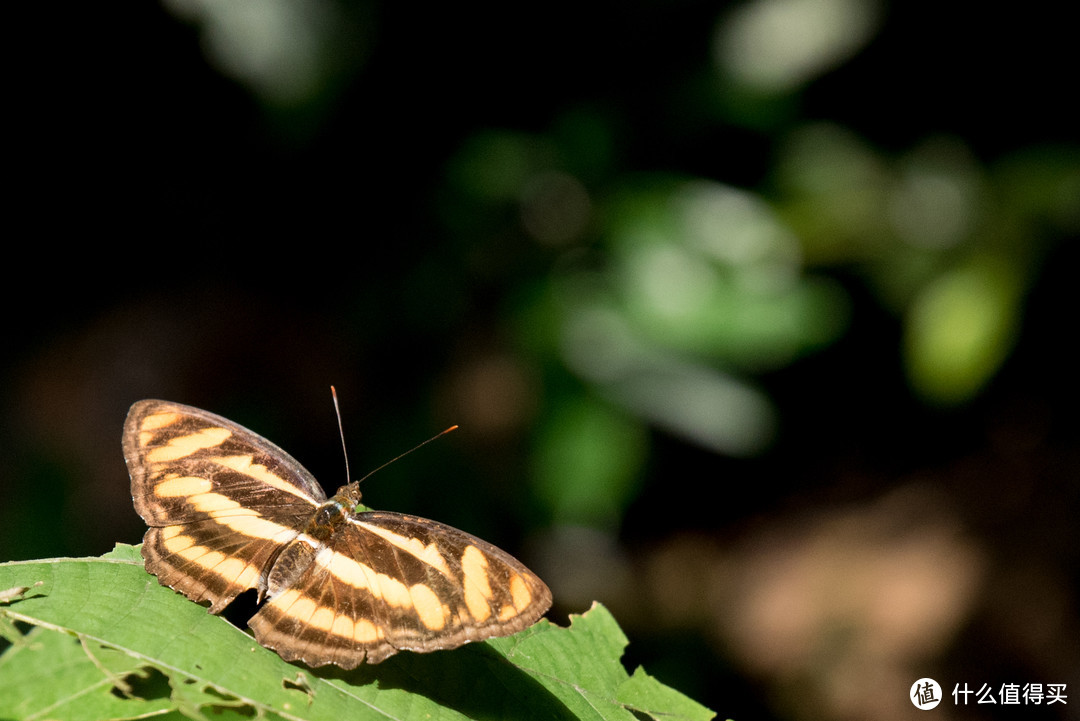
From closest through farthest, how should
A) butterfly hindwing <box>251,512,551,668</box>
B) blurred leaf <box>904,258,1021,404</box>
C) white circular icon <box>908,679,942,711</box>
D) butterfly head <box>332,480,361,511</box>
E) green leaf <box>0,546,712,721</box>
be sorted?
green leaf <box>0,546,712,721</box> < butterfly hindwing <box>251,512,551,668</box> < butterfly head <box>332,480,361,511</box> < blurred leaf <box>904,258,1021,404</box> < white circular icon <box>908,679,942,711</box>

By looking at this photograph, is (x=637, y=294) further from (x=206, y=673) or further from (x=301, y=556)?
(x=206, y=673)

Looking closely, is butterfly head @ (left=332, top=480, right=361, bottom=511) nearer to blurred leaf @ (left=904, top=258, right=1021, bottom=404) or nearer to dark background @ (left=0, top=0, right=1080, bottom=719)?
dark background @ (left=0, top=0, right=1080, bottom=719)

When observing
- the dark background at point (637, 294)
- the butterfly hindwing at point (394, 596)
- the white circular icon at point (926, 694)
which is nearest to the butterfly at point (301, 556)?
the butterfly hindwing at point (394, 596)

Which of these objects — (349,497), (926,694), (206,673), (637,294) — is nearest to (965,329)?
(637,294)

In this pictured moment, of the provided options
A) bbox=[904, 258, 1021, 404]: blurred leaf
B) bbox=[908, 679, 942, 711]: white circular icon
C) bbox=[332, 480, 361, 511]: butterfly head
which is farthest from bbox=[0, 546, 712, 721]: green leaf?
bbox=[908, 679, 942, 711]: white circular icon

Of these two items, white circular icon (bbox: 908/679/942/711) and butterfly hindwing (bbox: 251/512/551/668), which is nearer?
butterfly hindwing (bbox: 251/512/551/668)
